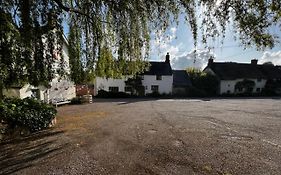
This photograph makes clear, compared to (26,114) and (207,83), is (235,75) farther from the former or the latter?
(26,114)

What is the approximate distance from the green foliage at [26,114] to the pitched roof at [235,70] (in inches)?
1548

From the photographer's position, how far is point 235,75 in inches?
1916

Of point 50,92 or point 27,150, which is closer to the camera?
point 27,150

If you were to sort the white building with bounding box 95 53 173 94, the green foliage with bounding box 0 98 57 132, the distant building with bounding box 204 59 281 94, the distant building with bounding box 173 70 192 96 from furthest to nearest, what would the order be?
the distant building with bounding box 204 59 281 94
the distant building with bounding box 173 70 192 96
the white building with bounding box 95 53 173 94
the green foliage with bounding box 0 98 57 132

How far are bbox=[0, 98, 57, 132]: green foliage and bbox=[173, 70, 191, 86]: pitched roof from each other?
3358cm

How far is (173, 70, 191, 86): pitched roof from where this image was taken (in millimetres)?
45219

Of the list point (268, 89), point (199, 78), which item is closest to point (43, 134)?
point (199, 78)

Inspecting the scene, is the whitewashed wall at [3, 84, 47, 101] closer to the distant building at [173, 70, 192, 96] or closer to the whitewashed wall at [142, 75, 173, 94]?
the whitewashed wall at [142, 75, 173, 94]

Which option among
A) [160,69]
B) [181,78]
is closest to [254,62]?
[181,78]

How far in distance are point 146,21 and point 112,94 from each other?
30.2m

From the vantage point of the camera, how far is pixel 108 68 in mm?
10281

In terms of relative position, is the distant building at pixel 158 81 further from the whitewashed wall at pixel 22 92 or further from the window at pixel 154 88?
the whitewashed wall at pixel 22 92

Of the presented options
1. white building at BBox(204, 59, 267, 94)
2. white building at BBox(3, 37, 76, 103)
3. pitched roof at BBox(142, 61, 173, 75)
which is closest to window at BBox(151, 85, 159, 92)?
pitched roof at BBox(142, 61, 173, 75)

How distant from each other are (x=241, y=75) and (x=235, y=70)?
1859 mm
